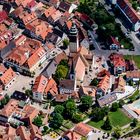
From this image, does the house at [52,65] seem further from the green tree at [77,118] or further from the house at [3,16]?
the house at [3,16]

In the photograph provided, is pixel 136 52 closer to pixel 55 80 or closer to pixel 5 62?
pixel 55 80

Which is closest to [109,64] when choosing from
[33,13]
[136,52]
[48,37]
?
[136,52]

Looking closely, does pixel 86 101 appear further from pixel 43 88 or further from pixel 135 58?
pixel 135 58

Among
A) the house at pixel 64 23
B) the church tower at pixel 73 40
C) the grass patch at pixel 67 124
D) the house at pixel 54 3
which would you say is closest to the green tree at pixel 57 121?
the grass patch at pixel 67 124

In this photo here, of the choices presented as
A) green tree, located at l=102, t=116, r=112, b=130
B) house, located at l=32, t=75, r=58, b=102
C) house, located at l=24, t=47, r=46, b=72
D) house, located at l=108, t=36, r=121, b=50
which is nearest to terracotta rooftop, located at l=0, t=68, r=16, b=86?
house, located at l=24, t=47, r=46, b=72

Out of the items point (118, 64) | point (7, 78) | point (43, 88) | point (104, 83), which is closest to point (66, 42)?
point (118, 64)

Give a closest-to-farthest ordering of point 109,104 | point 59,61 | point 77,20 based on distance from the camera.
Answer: point 109,104, point 59,61, point 77,20

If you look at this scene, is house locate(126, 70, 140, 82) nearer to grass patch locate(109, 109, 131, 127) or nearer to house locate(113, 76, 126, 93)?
house locate(113, 76, 126, 93)
